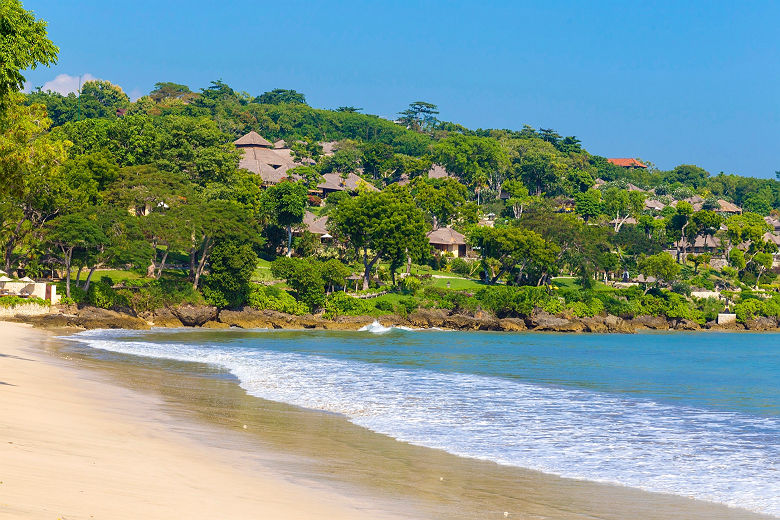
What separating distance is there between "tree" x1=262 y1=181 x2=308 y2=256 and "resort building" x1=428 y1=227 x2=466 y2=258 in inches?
775

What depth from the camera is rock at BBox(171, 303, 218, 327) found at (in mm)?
53031

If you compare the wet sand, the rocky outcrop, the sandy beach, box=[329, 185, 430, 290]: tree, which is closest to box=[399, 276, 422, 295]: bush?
box=[329, 185, 430, 290]: tree

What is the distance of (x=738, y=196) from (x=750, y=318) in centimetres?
9591

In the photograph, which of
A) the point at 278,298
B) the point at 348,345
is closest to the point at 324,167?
the point at 278,298

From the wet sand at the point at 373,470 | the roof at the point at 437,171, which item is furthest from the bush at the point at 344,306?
the roof at the point at 437,171

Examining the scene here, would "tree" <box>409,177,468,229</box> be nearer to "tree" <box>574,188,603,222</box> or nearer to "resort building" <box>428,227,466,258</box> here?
"resort building" <box>428,227,466,258</box>

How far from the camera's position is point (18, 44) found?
18281 millimetres

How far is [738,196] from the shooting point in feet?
529

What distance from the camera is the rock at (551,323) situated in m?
64.4

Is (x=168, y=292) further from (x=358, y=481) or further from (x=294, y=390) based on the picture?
(x=358, y=481)

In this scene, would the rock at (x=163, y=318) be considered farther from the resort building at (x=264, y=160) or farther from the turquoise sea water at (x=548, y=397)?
the resort building at (x=264, y=160)

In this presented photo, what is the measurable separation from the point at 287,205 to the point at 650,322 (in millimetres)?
33285

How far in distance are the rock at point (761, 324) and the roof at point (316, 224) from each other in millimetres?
40370

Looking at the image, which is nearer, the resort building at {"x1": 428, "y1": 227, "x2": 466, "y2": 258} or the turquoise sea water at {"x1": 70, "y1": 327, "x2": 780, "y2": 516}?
the turquoise sea water at {"x1": 70, "y1": 327, "x2": 780, "y2": 516}
